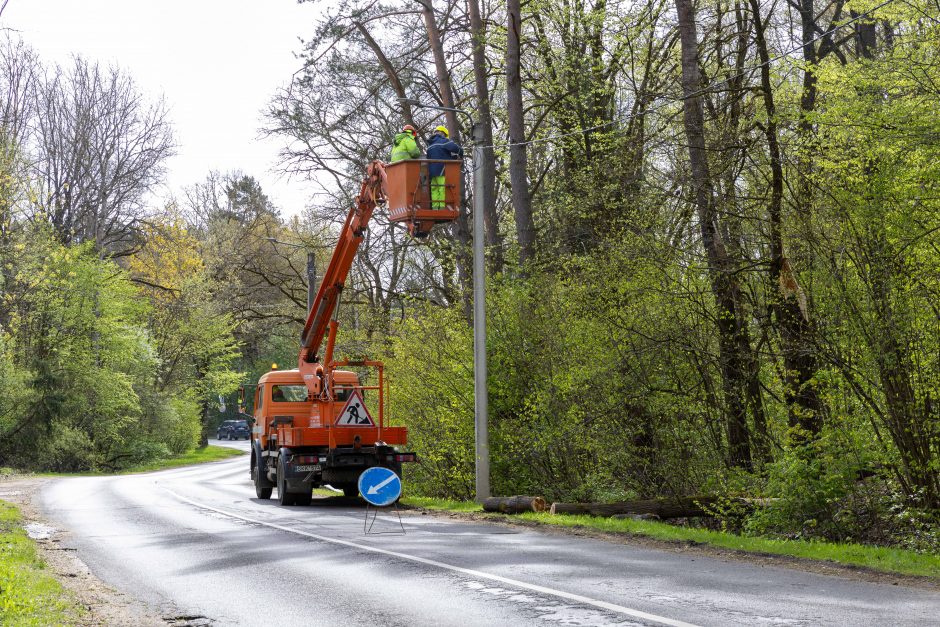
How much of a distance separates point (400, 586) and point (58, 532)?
8676 mm

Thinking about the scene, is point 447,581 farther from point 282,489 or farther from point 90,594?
point 282,489

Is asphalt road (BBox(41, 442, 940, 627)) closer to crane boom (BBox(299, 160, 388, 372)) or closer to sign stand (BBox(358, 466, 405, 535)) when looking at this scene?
sign stand (BBox(358, 466, 405, 535))

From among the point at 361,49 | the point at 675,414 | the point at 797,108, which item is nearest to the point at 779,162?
the point at 797,108

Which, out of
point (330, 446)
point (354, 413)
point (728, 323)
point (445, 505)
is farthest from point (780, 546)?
point (330, 446)

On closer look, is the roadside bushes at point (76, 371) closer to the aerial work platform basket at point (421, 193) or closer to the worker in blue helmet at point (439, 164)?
the aerial work platform basket at point (421, 193)

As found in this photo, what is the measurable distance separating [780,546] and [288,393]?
14.3m

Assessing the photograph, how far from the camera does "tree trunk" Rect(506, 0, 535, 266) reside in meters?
23.6

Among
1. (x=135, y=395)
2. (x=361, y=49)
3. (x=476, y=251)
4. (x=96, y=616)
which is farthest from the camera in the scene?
(x=135, y=395)

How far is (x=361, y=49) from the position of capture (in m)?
30.8

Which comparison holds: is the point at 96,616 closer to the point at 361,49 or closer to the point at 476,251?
the point at 476,251

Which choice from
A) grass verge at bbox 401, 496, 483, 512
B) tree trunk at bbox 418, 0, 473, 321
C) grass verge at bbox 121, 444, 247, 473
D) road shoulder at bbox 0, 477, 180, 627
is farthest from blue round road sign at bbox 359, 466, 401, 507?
grass verge at bbox 121, 444, 247, 473

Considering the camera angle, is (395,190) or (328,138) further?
(328,138)

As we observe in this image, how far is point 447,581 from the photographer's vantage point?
9.83 metres

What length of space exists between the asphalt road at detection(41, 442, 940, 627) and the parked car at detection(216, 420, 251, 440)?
70.6 metres
